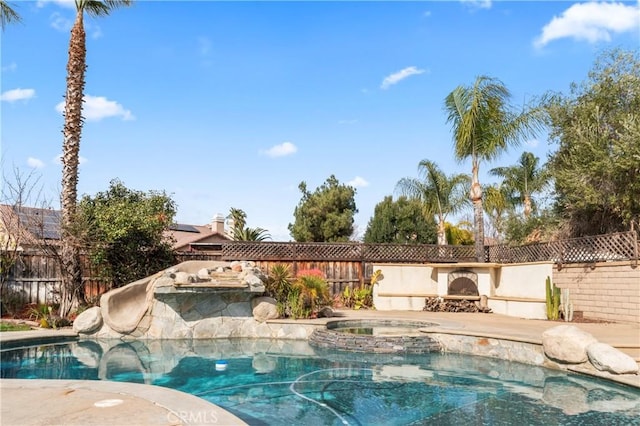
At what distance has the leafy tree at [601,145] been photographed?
41.5 feet

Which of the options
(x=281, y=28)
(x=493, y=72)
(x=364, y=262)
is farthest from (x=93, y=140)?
(x=493, y=72)

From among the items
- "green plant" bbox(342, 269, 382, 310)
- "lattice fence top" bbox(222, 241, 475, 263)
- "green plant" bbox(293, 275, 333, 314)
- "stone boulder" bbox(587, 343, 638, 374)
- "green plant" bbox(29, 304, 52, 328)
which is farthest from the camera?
"lattice fence top" bbox(222, 241, 475, 263)

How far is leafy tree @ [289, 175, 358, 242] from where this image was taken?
27.0 m

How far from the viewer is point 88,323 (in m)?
10.8

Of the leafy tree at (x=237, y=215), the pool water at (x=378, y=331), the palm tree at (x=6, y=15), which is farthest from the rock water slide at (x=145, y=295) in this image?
the leafy tree at (x=237, y=215)

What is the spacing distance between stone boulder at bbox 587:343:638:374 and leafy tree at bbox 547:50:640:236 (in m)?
6.53

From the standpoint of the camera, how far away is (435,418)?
5.60 meters

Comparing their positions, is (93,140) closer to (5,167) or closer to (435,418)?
(5,167)

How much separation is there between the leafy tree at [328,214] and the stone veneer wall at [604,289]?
14160 millimetres

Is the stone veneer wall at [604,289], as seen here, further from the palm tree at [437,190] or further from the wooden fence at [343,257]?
the palm tree at [437,190]

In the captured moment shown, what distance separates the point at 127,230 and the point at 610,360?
461 inches

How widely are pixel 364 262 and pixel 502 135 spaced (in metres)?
6.58

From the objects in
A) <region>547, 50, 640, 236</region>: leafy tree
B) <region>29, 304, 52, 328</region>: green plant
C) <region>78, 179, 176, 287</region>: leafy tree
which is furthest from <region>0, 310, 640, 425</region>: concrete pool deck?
<region>78, 179, 176, 287</region>: leafy tree

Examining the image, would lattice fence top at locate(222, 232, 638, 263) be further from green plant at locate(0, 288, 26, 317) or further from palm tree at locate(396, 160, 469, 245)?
green plant at locate(0, 288, 26, 317)
